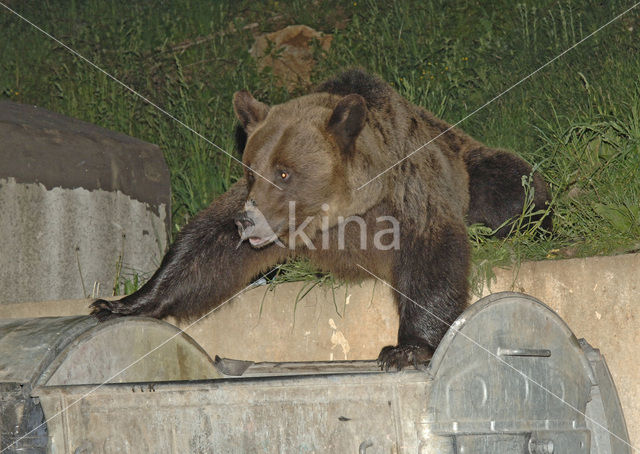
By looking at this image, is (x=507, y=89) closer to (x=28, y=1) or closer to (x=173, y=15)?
(x=173, y=15)

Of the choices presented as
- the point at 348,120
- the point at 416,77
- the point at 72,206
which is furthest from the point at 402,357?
the point at 416,77

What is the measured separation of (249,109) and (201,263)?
0.85m

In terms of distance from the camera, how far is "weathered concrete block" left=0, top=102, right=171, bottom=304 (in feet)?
17.1

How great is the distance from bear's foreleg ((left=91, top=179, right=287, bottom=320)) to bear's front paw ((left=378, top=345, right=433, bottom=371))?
3.35 feet

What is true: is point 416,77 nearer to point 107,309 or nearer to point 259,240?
point 259,240

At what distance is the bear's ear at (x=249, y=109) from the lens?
4.35 metres

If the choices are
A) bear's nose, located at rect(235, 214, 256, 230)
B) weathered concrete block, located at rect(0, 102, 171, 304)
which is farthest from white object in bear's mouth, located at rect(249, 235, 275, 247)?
weathered concrete block, located at rect(0, 102, 171, 304)

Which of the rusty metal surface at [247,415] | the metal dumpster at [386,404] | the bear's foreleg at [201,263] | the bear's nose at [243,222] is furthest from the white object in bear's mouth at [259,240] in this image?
the rusty metal surface at [247,415]

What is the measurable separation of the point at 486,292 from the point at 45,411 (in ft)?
7.14

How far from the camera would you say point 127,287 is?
5746mm

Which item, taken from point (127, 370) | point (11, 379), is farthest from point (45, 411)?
point (127, 370)

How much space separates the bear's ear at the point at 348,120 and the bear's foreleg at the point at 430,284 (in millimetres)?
546

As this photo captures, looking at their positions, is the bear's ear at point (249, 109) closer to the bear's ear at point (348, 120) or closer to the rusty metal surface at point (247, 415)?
the bear's ear at point (348, 120)

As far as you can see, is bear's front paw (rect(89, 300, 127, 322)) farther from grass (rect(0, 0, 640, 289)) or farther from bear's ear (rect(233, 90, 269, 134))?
bear's ear (rect(233, 90, 269, 134))
